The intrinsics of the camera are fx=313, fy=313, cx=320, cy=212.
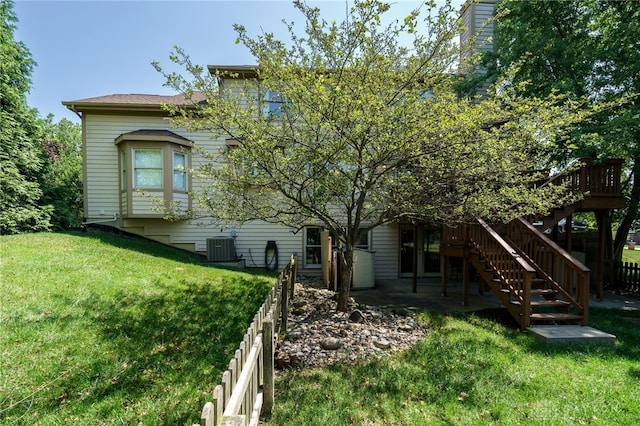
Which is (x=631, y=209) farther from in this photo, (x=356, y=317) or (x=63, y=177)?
(x=63, y=177)

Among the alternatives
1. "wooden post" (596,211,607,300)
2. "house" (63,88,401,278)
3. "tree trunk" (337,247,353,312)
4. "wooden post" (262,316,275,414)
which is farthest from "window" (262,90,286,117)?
"wooden post" (596,211,607,300)

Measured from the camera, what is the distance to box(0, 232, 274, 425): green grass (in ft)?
10.1

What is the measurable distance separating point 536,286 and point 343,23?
6623mm

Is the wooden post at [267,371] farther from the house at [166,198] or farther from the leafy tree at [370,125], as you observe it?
the house at [166,198]

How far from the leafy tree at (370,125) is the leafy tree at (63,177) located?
10726mm

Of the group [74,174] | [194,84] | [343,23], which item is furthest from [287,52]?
[74,174]

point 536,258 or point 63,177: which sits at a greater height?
point 63,177

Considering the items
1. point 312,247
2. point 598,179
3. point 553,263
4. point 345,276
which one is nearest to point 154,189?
point 312,247

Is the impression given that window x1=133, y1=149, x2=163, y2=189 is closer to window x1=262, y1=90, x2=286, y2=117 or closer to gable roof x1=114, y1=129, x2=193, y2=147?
gable roof x1=114, y1=129, x2=193, y2=147

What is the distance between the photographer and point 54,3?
7.98 metres

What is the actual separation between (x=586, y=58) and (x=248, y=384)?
11730mm

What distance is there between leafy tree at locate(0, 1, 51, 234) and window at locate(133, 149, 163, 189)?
385 centimetres

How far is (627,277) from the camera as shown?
976cm

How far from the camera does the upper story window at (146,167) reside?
34.9 feet
